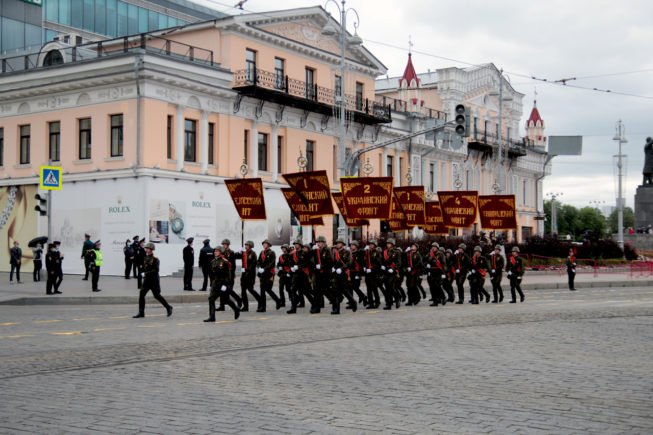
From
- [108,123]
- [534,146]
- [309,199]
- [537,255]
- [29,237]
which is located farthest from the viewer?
[534,146]

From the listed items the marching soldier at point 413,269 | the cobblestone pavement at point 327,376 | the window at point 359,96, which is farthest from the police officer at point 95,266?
the window at point 359,96

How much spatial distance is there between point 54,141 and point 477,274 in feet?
70.2

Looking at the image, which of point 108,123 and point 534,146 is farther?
point 534,146

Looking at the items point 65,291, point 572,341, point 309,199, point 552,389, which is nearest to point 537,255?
point 309,199

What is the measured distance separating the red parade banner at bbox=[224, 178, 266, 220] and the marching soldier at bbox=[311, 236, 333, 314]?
5.88m

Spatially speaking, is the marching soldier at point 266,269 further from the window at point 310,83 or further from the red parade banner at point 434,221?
the window at point 310,83

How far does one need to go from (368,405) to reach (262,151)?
34.0m

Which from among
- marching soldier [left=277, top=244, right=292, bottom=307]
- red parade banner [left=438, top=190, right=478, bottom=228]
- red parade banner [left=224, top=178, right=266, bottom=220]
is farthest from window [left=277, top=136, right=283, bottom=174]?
marching soldier [left=277, top=244, right=292, bottom=307]

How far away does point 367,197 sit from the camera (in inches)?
1079

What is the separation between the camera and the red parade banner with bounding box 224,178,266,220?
26.2 meters

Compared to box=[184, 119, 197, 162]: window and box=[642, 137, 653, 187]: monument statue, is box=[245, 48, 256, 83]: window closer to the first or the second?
box=[184, 119, 197, 162]: window

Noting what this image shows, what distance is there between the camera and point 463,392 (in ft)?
30.1

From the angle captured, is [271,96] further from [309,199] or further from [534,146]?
[534,146]

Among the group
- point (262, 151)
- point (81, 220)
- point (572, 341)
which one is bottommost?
point (572, 341)
